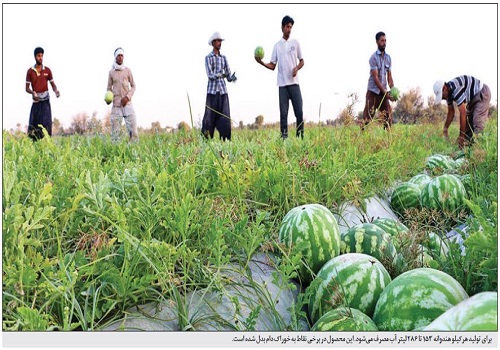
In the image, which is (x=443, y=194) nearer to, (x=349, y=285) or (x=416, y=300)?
(x=349, y=285)

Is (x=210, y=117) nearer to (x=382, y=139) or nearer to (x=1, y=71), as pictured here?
(x=382, y=139)

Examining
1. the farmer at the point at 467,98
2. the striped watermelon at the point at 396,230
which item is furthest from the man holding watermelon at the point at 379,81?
the striped watermelon at the point at 396,230

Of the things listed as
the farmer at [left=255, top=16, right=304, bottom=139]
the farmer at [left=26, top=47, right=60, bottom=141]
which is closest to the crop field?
the farmer at [left=26, top=47, right=60, bottom=141]

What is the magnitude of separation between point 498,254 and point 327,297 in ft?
2.46

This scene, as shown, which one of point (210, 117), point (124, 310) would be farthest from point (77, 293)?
point (210, 117)

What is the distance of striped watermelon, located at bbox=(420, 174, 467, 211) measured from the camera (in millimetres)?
4031

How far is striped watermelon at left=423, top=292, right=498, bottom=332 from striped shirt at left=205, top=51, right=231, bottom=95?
5.49 meters

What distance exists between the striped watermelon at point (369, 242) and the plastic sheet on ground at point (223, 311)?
1.67 feet

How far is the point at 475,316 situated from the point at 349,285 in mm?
776

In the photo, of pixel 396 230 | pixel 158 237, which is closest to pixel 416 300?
pixel 396 230

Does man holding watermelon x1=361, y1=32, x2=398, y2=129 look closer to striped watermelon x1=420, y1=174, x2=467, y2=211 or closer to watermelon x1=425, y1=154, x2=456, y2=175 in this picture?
watermelon x1=425, y1=154, x2=456, y2=175

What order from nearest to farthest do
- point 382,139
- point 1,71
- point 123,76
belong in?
1. point 1,71
2. point 382,139
3. point 123,76

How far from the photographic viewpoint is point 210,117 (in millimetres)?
8344

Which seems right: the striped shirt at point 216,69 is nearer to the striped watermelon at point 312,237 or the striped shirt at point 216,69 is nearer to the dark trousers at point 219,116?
the dark trousers at point 219,116
